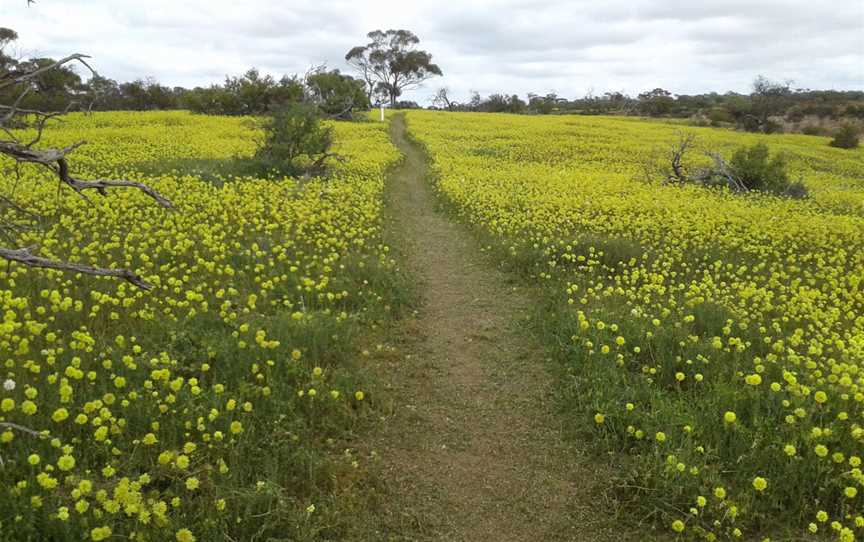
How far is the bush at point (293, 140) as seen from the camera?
53.4 ft

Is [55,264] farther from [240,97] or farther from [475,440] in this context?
[240,97]

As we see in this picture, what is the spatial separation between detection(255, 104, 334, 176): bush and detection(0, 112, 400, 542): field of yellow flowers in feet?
20.5

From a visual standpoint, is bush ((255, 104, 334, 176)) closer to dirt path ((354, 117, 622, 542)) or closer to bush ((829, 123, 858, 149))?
dirt path ((354, 117, 622, 542))

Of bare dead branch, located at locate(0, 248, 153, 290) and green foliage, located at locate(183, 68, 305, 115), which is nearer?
bare dead branch, located at locate(0, 248, 153, 290)

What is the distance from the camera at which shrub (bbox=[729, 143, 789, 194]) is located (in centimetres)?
1903

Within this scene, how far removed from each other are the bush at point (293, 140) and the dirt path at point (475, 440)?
9335mm

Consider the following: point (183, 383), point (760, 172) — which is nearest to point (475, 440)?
point (183, 383)

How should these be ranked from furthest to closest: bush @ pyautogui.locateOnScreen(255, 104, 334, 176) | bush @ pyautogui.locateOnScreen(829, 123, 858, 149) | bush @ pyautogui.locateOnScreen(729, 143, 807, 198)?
bush @ pyautogui.locateOnScreen(829, 123, 858, 149) → bush @ pyautogui.locateOnScreen(729, 143, 807, 198) → bush @ pyautogui.locateOnScreen(255, 104, 334, 176)

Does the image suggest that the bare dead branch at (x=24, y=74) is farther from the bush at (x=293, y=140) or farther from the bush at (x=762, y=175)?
the bush at (x=762, y=175)

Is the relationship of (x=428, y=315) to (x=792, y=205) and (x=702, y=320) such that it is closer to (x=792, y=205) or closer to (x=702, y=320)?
(x=702, y=320)

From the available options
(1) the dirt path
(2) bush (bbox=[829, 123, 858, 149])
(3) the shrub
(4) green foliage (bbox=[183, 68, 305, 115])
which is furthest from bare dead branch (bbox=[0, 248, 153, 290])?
(2) bush (bbox=[829, 123, 858, 149])

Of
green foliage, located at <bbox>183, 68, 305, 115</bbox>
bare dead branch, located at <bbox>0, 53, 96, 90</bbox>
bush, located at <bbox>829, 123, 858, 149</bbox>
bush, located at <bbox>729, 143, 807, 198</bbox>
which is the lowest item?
bush, located at <bbox>729, 143, 807, 198</bbox>

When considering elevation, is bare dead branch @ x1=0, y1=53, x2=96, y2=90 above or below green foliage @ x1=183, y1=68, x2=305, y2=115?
below

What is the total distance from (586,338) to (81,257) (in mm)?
6776
